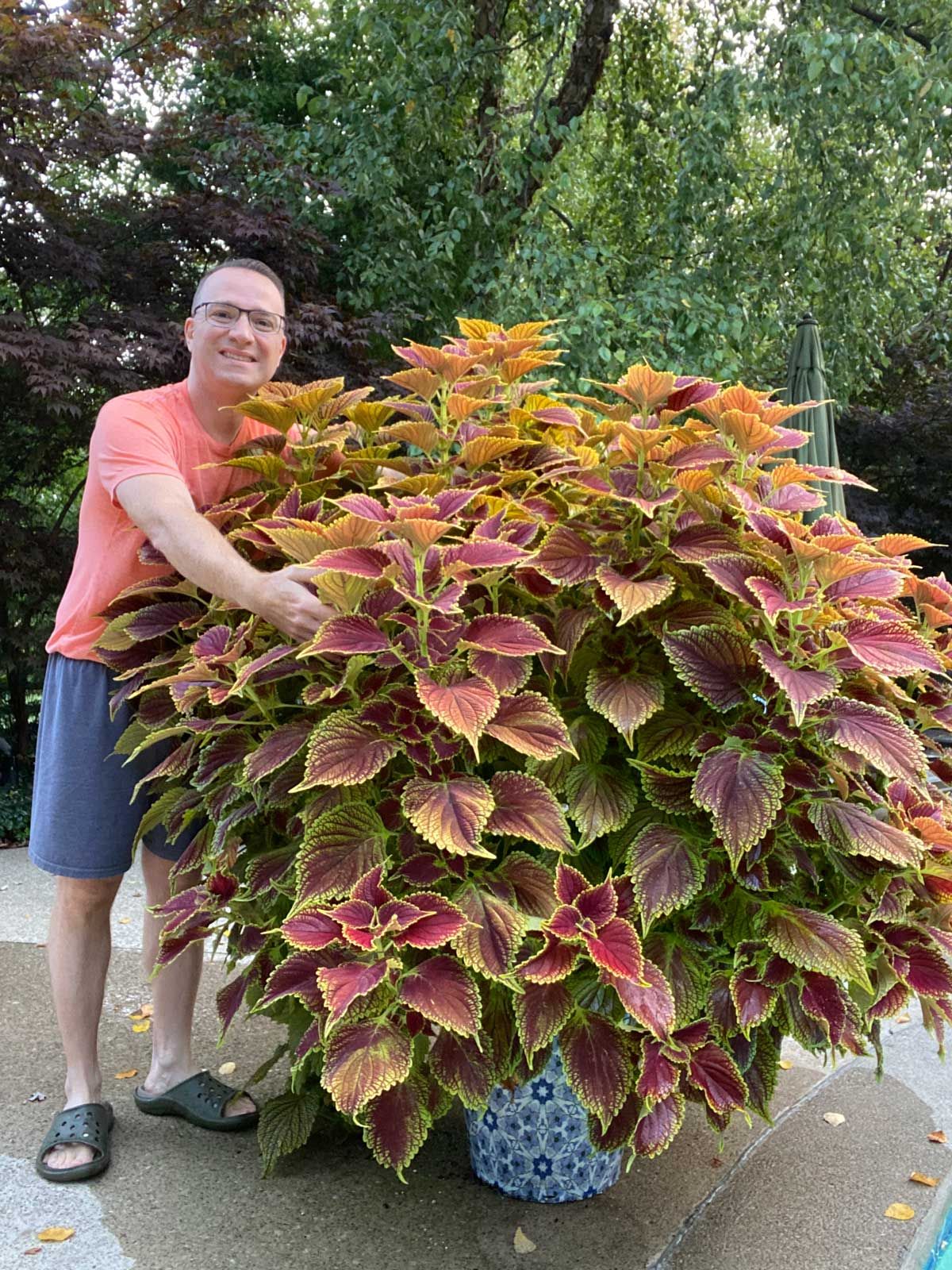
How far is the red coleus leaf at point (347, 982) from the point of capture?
4.30ft

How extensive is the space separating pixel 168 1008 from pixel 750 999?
4.34 feet

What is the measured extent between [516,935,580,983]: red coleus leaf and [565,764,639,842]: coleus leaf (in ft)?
0.52

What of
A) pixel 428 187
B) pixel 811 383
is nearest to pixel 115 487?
pixel 811 383

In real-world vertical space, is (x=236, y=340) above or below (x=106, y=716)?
above

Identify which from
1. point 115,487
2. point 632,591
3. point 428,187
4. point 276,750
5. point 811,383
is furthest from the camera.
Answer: point 428,187

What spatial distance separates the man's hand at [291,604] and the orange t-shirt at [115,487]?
1.51 ft

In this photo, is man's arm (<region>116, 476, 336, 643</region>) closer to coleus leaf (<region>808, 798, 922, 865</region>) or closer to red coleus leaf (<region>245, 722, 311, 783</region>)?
red coleus leaf (<region>245, 722, 311, 783</region>)

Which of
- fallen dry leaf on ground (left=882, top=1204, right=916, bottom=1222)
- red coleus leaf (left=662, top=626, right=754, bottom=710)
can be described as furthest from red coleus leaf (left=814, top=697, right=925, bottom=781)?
fallen dry leaf on ground (left=882, top=1204, right=916, bottom=1222)

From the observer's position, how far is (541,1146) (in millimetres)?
1835

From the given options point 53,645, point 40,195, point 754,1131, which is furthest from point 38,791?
point 40,195

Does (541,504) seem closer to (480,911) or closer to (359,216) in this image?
(480,911)

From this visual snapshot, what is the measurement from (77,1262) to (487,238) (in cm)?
564

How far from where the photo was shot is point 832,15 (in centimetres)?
552

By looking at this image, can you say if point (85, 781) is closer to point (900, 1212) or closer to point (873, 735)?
point (873, 735)
